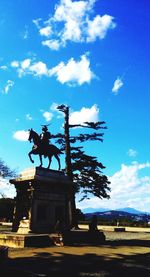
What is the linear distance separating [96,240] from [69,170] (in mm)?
14224

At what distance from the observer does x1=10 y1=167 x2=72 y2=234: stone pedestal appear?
20.4 metres

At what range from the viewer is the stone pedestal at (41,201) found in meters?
20.4

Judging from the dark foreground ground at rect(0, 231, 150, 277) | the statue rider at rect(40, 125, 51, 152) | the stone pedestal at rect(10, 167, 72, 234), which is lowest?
the dark foreground ground at rect(0, 231, 150, 277)

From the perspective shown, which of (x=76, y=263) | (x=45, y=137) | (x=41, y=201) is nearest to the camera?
(x=76, y=263)

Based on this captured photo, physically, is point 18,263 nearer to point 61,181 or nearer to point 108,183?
point 61,181

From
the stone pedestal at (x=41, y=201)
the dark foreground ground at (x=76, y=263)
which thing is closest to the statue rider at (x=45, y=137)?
the stone pedestal at (x=41, y=201)

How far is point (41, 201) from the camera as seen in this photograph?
20.8 m

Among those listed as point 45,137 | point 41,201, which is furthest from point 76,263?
point 45,137

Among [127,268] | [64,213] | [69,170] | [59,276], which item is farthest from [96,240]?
[69,170]

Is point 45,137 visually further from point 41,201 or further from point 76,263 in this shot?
point 76,263

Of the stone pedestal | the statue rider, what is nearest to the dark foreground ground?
the stone pedestal

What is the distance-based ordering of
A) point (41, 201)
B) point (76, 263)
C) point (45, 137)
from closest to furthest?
point (76, 263) < point (41, 201) < point (45, 137)

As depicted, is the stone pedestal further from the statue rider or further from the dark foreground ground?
the dark foreground ground

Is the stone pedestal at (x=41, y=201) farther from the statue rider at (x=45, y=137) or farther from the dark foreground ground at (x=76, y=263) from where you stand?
the dark foreground ground at (x=76, y=263)
